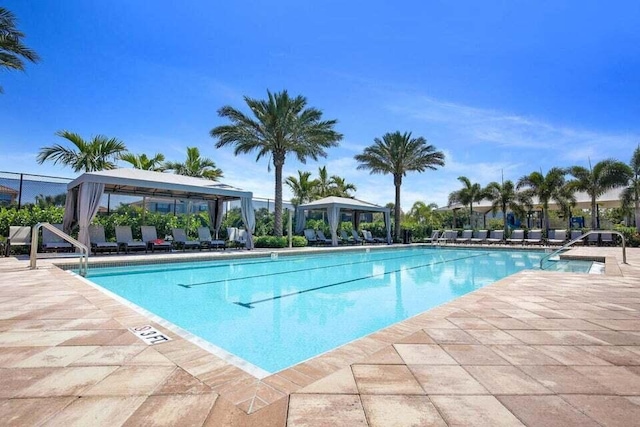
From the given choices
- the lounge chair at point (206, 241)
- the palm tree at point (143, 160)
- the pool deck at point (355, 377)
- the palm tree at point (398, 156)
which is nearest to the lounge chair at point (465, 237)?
the palm tree at point (398, 156)

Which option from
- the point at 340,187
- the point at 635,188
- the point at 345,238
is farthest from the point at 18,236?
the point at 635,188

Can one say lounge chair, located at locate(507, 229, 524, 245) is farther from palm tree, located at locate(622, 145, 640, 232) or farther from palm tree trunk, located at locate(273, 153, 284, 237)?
palm tree trunk, located at locate(273, 153, 284, 237)

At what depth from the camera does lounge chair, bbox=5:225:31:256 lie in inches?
384

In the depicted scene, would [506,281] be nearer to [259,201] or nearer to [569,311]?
[569,311]

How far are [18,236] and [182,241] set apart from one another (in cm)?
477

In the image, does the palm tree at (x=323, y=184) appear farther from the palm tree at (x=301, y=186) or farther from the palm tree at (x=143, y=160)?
the palm tree at (x=143, y=160)

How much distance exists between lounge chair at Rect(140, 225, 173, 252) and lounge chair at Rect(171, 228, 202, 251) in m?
0.40

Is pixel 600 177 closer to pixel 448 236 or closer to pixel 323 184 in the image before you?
pixel 448 236

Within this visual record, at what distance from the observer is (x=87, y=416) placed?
1622 millimetres

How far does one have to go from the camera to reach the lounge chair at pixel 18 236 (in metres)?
9.74

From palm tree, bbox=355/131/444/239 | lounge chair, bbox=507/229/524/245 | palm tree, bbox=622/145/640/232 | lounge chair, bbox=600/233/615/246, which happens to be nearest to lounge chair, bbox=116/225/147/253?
palm tree, bbox=355/131/444/239

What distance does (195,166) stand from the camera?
19.0 m

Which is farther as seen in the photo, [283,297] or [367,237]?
[367,237]

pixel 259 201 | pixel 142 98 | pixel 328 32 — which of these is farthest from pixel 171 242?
pixel 328 32
